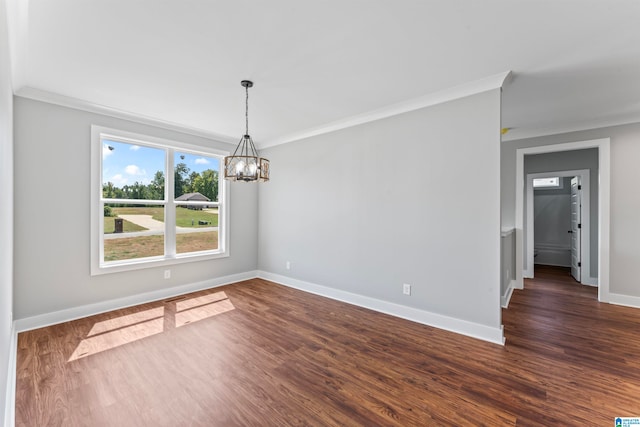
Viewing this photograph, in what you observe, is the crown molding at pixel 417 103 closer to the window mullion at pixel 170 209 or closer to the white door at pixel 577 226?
the window mullion at pixel 170 209

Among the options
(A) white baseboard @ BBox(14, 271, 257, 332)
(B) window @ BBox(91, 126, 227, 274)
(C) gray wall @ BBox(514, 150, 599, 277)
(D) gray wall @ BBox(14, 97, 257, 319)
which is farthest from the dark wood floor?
(C) gray wall @ BBox(514, 150, 599, 277)

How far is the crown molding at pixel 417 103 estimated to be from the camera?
262cm

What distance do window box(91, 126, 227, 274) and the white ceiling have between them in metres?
0.68

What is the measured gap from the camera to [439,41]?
207 centimetres

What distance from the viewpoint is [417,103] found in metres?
3.14

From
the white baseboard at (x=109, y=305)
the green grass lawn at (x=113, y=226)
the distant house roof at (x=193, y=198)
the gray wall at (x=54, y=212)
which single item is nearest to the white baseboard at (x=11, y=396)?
the white baseboard at (x=109, y=305)

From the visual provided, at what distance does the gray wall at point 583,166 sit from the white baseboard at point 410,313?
3.72m

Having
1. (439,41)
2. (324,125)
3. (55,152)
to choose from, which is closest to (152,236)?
(55,152)

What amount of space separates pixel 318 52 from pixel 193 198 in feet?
10.3

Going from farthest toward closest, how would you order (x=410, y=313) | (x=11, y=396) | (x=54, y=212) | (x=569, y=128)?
(x=569, y=128), (x=410, y=313), (x=54, y=212), (x=11, y=396)

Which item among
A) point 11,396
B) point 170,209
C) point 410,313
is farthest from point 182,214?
point 410,313

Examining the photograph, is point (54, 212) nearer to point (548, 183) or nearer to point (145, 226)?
point (145, 226)

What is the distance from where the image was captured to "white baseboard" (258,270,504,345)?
2.71m

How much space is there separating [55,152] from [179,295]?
2.36 metres
